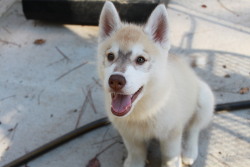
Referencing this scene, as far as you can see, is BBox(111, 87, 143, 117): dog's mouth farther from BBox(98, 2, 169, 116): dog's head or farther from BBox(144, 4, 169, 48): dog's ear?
BBox(144, 4, 169, 48): dog's ear

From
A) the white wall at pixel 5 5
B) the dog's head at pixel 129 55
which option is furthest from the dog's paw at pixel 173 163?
the white wall at pixel 5 5

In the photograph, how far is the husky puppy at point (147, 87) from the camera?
1.86m

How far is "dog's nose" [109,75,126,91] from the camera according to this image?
5.69 feet

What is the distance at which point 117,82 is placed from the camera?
1.74 meters

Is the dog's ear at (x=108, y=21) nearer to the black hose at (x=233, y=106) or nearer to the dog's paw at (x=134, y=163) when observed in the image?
the dog's paw at (x=134, y=163)

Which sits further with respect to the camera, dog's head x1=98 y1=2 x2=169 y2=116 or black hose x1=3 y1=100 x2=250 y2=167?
black hose x1=3 y1=100 x2=250 y2=167

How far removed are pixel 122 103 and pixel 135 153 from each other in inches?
25.6

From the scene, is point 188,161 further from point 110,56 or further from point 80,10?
point 80,10

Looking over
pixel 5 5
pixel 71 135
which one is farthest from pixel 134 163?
pixel 5 5

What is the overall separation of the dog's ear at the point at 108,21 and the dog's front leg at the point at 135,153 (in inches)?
29.5

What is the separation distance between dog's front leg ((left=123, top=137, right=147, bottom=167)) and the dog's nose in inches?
26.5

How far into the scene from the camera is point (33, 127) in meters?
2.87

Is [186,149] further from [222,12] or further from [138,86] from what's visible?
[222,12]

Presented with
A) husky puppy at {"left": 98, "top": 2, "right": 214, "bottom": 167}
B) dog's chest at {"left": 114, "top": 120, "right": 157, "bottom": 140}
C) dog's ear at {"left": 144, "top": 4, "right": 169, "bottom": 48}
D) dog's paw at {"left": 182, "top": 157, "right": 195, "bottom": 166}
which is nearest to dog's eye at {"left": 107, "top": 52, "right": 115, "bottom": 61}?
husky puppy at {"left": 98, "top": 2, "right": 214, "bottom": 167}
